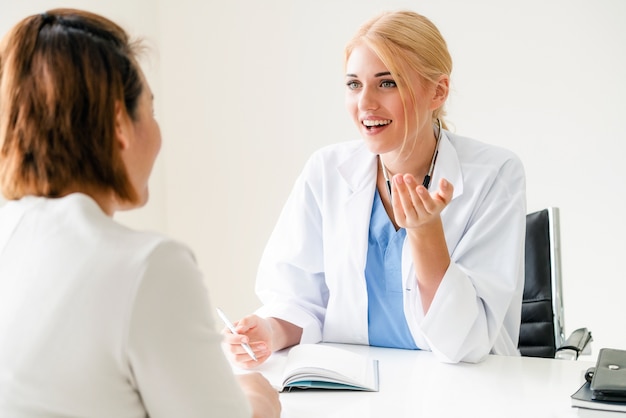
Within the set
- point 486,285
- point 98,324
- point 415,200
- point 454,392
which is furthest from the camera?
point 486,285

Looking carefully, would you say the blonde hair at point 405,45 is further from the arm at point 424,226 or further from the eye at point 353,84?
the arm at point 424,226

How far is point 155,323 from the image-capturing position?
37.5 inches

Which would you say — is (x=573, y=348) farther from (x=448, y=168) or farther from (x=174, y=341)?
(x=174, y=341)

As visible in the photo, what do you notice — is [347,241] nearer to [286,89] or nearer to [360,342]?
[360,342]

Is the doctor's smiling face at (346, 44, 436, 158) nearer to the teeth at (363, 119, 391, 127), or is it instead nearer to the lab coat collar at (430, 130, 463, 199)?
the teeth at (363, 119, 391, 127)

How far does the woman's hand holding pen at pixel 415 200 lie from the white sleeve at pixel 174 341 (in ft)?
2.81

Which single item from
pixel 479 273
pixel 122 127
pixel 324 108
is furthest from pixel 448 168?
pixel 324 108

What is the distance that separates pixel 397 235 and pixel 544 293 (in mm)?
533

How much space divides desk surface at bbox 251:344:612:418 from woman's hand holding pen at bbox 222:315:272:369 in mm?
33

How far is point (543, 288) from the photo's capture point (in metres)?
2.38

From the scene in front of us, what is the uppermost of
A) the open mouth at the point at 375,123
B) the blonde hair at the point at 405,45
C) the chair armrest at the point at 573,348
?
the blonde hair at the point at 405,45

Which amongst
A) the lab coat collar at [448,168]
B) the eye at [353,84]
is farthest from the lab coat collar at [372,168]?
the eye at [353,84]

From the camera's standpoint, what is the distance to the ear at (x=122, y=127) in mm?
1064

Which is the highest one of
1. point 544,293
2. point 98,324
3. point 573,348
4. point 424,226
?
point 98,324
